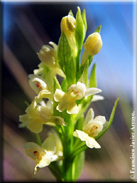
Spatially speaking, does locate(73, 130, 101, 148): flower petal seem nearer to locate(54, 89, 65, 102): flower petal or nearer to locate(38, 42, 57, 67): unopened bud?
locate(54, 89, 65, 102): flower petal

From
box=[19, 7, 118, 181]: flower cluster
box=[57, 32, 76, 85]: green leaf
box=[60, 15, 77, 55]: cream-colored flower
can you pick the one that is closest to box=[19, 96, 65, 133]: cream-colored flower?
box=[19, 7, 118, 181]: flower cluster

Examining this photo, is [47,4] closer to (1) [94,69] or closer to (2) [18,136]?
(2) [18,136]

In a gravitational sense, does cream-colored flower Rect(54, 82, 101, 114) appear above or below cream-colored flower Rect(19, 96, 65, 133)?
above

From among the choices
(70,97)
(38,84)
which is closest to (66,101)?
(70,97)

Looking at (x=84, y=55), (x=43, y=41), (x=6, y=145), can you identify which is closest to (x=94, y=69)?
(x=84, y=55)

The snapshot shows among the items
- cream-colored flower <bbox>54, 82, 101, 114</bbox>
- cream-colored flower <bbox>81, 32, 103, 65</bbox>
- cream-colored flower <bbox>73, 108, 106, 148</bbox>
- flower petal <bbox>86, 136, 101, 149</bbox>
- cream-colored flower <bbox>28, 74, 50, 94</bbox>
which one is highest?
cream-colored flower <bbox>81, 32, 103, 65</bbox>

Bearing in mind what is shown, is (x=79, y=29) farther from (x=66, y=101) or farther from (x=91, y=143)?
(x=91, y=143)

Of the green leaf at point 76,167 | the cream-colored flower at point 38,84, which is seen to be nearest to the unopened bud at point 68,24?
the cream-colored flower at point 38,84

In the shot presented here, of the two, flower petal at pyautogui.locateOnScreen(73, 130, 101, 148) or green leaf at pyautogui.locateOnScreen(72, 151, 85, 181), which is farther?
green leaf at pyautogui.locateOnScreen(72, 151, 85, 181)
